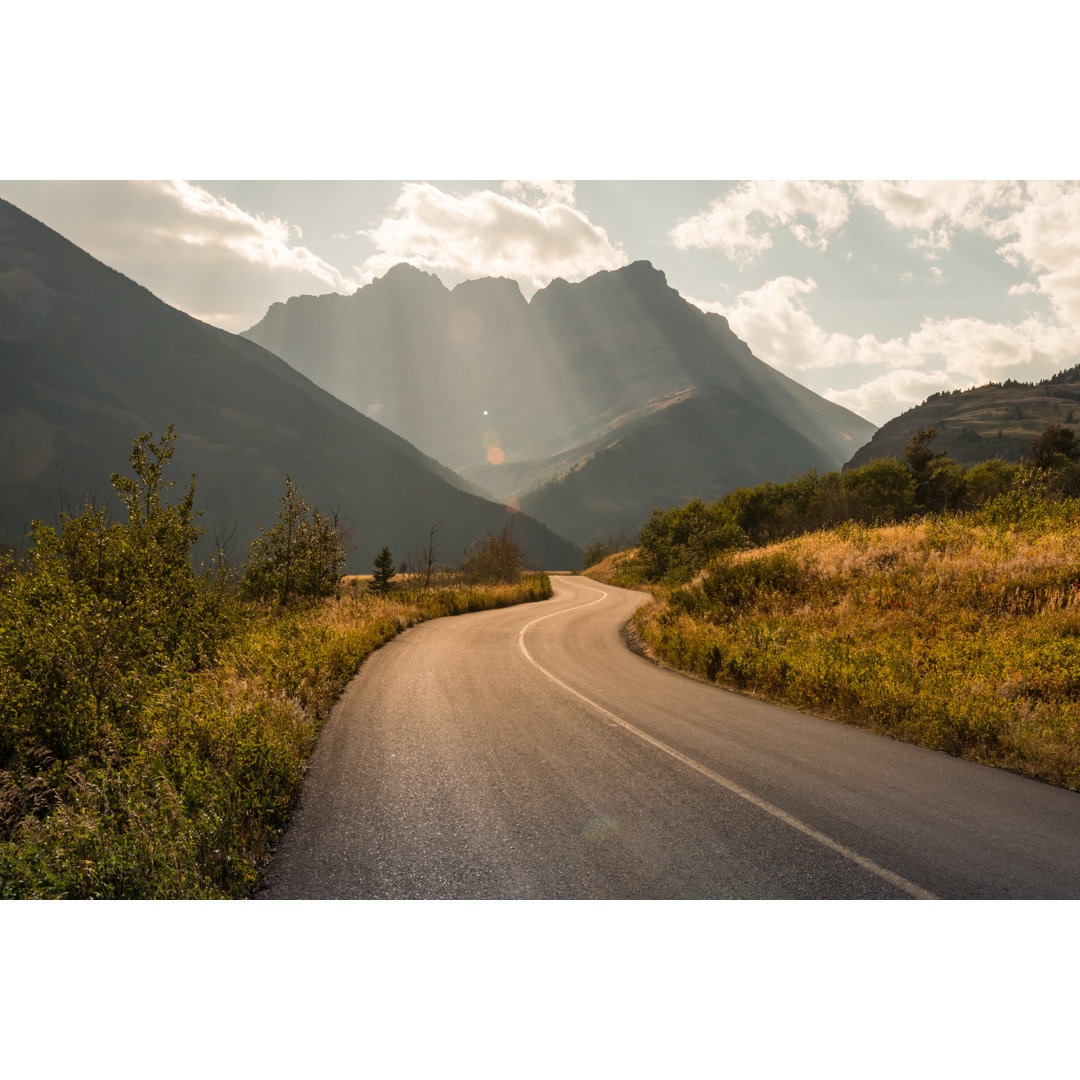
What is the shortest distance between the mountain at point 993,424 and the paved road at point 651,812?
146795mm

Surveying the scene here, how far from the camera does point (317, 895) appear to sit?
4105 mm

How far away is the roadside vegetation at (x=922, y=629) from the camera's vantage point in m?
7.30

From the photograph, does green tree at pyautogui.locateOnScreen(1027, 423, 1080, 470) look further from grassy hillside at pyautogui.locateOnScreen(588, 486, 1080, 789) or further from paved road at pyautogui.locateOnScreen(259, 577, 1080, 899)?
paved road at pyautogui.locateOnScreen(259, 577, 1080, 899)

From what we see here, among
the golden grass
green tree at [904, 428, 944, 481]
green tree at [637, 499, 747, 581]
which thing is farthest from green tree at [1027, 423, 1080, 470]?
the golden grass

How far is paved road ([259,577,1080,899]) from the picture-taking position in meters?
4.10

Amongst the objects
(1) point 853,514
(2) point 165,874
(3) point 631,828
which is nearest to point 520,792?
(3) point 631,828

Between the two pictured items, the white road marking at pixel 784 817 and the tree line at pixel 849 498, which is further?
the tree line at pixel 849 498

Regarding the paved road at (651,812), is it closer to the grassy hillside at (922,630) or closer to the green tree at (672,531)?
the grassy hillside at (922,630)

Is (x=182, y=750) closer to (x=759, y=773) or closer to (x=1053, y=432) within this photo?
(x=759, y=773)

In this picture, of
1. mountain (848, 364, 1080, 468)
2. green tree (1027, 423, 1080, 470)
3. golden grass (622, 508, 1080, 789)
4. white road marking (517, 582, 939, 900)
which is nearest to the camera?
white road marking (517, 582, 939, 900)

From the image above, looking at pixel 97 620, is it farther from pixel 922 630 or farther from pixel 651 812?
pixel 922 630

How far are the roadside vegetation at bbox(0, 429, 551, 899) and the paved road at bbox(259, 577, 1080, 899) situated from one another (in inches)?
23.5

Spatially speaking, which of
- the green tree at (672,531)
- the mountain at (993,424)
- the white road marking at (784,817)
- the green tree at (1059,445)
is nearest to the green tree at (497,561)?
the green tree at (672,531)

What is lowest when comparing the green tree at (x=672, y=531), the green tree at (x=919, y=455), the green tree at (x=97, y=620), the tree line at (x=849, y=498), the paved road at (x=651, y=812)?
the paved road at (x=651, y=812)
